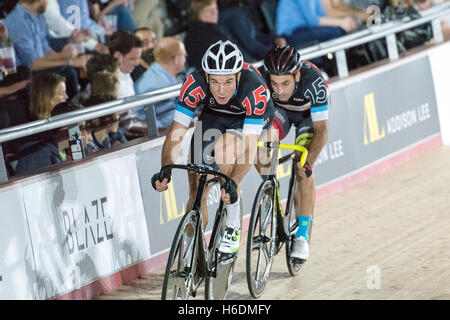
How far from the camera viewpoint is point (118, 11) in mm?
7543

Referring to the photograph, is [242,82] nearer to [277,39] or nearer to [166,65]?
[166,65]

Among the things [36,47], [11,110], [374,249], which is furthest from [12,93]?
[374,249]

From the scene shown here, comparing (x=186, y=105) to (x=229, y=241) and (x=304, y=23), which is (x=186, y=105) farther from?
(x=304, y=23)

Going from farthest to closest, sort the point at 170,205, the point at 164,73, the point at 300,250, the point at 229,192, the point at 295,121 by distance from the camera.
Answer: the point at 164,73, the point at 170,205, the point at 295,121, the point at 300,250, the point at 229,192

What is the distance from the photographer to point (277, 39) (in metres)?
8.43

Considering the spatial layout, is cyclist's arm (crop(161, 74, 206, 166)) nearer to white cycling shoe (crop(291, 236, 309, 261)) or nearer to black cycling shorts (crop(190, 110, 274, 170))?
black cycling shorts (crop(190, 110, 274, 170))

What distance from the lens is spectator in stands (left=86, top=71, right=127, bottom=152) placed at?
6195 mm

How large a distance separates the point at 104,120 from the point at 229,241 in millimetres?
1732

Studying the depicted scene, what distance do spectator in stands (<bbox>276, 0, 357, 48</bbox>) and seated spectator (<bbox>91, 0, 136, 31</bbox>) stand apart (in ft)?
5.95

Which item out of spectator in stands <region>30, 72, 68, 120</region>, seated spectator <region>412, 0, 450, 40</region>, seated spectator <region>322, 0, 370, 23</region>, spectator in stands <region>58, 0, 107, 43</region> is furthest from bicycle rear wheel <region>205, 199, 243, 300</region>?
seated spectator <region>412, 0, 450, 40</region>

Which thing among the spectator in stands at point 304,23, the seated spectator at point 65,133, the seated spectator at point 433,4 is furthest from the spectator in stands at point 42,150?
the seated spectator at point 433,4

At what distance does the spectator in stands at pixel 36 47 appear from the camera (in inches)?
259

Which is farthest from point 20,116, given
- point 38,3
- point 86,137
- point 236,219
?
point 236,219

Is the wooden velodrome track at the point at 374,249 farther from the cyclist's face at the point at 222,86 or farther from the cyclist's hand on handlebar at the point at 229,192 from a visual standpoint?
the cyclist's face at the point at 222,86
